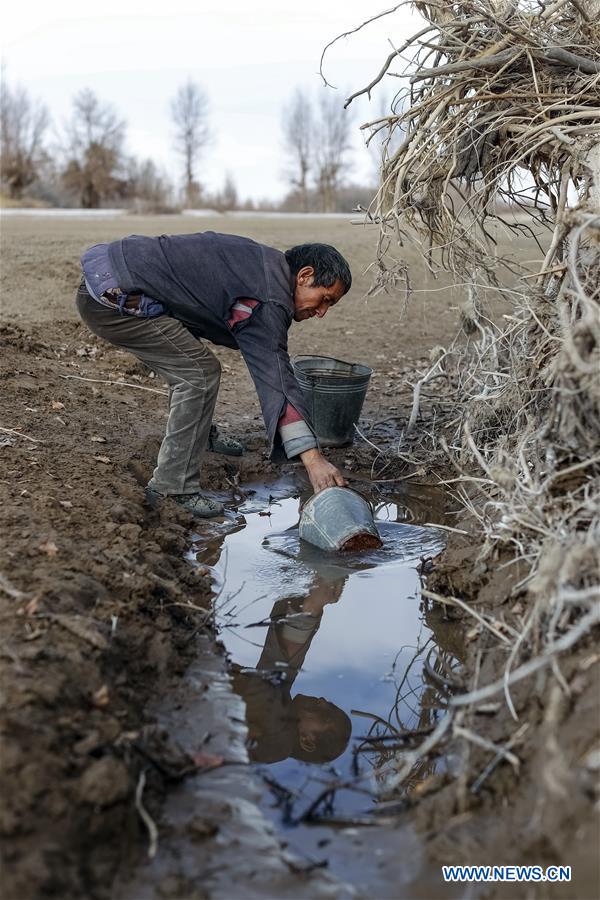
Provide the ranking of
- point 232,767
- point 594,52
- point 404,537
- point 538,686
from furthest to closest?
point 404,537, point 594,52, point 232,767, point 538,686

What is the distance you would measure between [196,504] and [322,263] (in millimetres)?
1676

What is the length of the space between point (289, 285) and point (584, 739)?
281cm

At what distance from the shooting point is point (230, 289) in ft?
15.1

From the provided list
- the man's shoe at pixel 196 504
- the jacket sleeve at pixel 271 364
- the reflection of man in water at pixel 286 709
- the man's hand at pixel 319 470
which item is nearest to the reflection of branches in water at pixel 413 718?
the reflection of man in water at pixel 286 709

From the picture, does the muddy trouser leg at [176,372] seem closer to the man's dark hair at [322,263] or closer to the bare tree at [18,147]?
the man's dark hair at [322,263]

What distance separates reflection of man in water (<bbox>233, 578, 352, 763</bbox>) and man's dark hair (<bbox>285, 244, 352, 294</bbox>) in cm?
176

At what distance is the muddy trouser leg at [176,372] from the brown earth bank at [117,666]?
0.84 ft

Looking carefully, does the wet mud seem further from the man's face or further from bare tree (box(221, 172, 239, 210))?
bare tree (box(221, 172, 239, 210))

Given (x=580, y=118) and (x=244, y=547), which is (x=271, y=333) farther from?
(x=580, y=118)

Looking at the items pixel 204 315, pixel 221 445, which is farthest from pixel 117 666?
pixel 221 445

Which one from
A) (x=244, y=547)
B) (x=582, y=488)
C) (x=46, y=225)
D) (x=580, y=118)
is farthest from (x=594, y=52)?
(x=46, y=225)

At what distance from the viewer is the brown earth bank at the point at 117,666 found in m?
2.38

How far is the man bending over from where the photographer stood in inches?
177

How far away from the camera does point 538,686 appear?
2861mm
